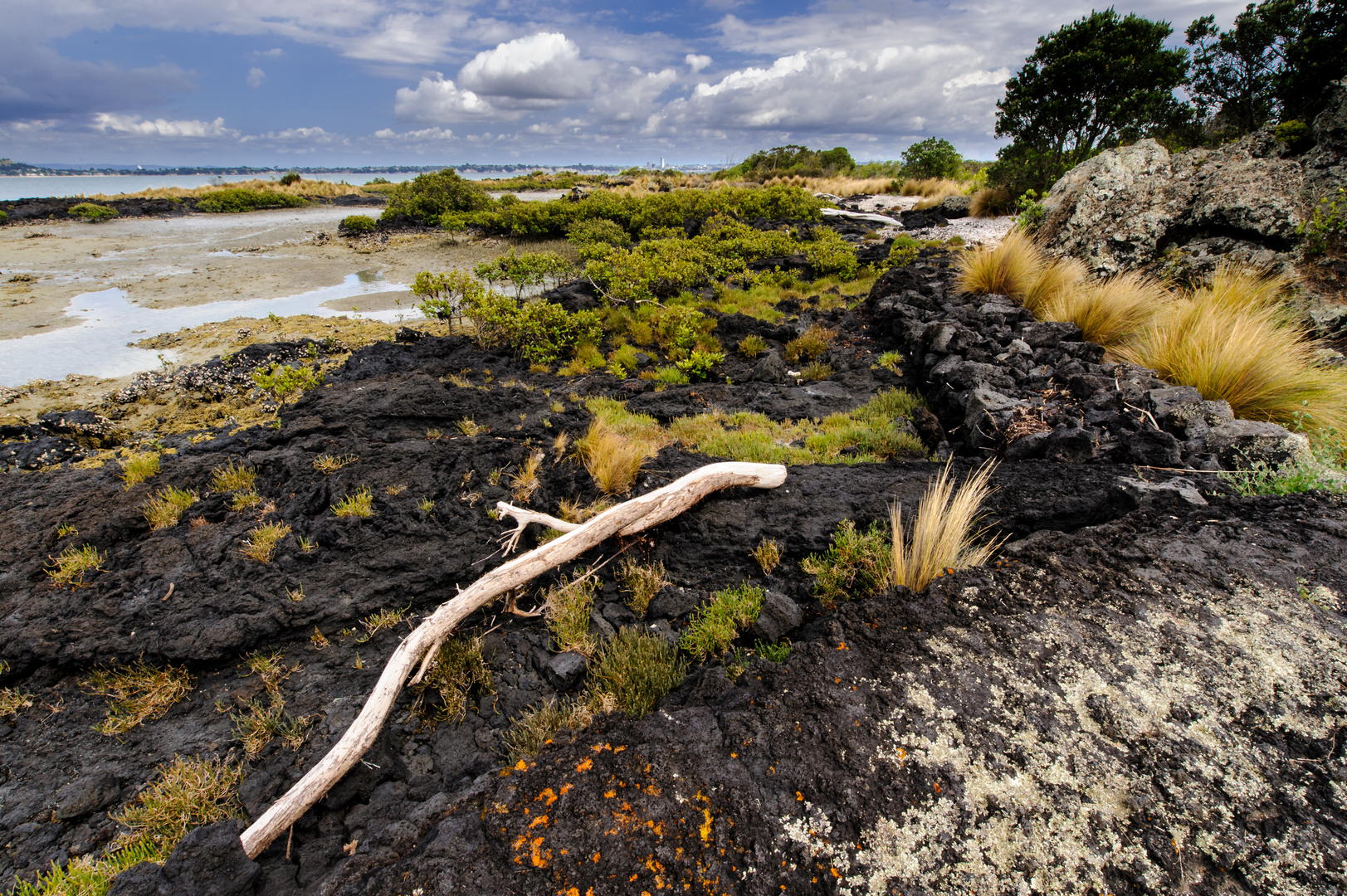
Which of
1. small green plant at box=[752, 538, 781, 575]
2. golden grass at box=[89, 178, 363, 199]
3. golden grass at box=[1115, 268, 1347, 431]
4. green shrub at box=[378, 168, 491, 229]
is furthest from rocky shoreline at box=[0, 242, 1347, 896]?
golden grass at box=[89, 178, 363, 199]

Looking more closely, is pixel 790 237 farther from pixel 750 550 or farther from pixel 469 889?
pixel 469 889

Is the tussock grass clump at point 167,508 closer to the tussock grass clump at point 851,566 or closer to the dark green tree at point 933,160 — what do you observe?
the tussock grass clump at point 851,566

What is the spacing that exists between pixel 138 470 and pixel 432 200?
2315 centimetres

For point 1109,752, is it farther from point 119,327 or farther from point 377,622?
point 119,327

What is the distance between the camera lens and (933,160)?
35.1 metres

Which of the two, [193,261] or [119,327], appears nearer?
[119,327]

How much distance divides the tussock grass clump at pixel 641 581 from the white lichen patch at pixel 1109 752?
1.99 metres

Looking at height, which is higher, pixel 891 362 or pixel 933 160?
pixel 933 160

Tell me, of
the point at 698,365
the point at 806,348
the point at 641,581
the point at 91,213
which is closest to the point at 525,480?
the point at 641,581

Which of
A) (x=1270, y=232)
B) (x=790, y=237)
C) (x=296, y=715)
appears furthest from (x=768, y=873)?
(x=790, y=237)

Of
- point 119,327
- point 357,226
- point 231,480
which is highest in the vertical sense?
point 357,226

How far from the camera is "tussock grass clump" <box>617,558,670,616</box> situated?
4137 mm

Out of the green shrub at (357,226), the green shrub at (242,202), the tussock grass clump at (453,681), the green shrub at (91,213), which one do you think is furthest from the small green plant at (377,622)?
the green shrub at (242,202)

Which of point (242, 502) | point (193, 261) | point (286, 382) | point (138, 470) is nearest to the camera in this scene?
point (242, 502)
